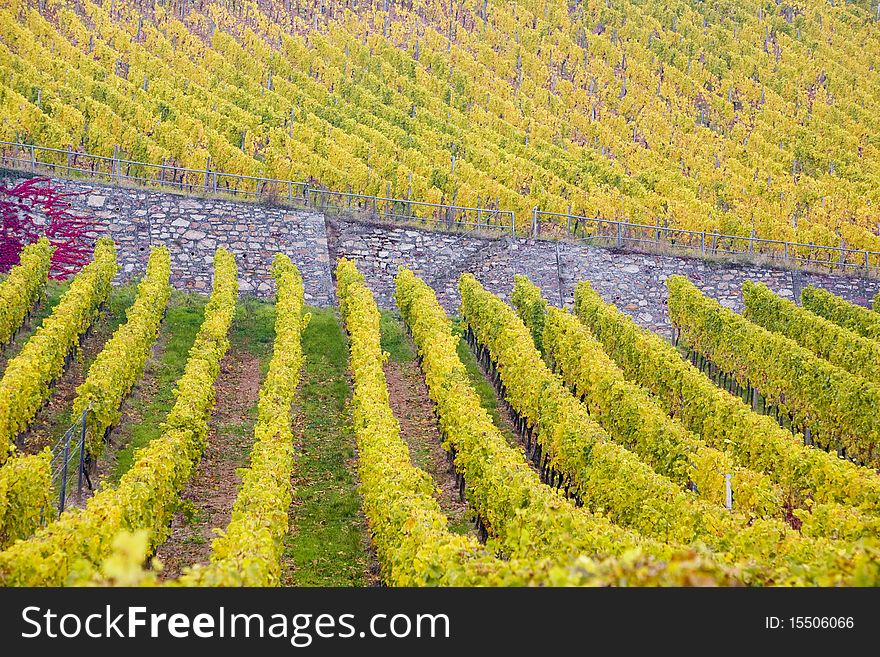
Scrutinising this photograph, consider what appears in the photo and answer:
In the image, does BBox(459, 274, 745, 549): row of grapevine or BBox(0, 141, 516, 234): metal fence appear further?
BBox(0, 141, 516, 234): metal fence

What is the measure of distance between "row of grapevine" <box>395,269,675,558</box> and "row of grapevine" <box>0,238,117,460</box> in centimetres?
711

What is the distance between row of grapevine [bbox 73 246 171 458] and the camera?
1555 cm

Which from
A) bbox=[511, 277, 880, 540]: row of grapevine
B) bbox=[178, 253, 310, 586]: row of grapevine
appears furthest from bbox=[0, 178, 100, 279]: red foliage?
bbox=[511, 277, 880, 540]: row of grapevine

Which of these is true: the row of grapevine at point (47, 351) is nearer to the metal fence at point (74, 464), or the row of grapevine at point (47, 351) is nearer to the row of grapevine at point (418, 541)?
the metal fence at point (74, 464)

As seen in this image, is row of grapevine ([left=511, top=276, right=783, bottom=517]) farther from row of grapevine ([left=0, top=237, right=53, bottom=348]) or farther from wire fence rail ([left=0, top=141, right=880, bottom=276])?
row of grapevine ([left=0, top=237, right=53, bottom=348])

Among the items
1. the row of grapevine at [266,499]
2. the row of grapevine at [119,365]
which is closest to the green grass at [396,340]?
the row of grapevine at [266,499]

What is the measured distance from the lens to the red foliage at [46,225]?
2520 cm

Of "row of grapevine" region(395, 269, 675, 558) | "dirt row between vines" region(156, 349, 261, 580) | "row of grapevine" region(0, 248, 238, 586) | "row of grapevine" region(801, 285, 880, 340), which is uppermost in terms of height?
"row of grapevine" region(801, 285, 880, 340)

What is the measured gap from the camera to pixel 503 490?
499 inches

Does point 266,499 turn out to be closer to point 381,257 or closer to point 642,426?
point 642,426

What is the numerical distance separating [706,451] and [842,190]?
29.1m

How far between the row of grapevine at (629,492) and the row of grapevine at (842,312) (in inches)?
396
